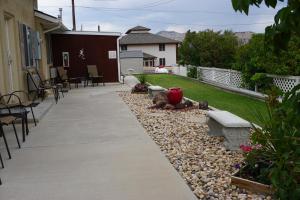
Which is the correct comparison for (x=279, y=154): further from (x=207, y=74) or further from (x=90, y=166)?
(x=207, y=74)

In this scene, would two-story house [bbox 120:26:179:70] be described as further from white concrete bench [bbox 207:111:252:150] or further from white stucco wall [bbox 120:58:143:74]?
white concrete bench [bbox 207:111:252:150]

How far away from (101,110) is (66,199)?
6032 millimetres

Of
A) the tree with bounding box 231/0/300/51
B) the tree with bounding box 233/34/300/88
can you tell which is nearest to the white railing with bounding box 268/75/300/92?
the tree with bounding box 233/34/300/88

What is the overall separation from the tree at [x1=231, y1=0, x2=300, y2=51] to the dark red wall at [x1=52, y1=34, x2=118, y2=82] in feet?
56.5

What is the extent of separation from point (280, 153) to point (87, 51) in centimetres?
1585

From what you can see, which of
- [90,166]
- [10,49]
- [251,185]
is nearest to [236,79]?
[10,49]

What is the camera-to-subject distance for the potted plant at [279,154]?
7.47ft

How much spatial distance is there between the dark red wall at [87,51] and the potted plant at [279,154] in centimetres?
1480

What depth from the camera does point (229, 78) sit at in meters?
16.8

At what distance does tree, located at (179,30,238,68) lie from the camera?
2138 centimetres

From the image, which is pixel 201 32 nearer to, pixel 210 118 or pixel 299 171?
pixel 210 118

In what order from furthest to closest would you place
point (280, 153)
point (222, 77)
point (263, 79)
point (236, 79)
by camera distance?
point (222, 77)
point (236, 79)
point (263, 79)
point (280, 153)

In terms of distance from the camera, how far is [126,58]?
4731cm

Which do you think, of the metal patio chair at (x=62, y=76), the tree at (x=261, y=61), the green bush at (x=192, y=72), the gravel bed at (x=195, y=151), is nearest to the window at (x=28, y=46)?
the gravel bed at (x=195, y=151)
